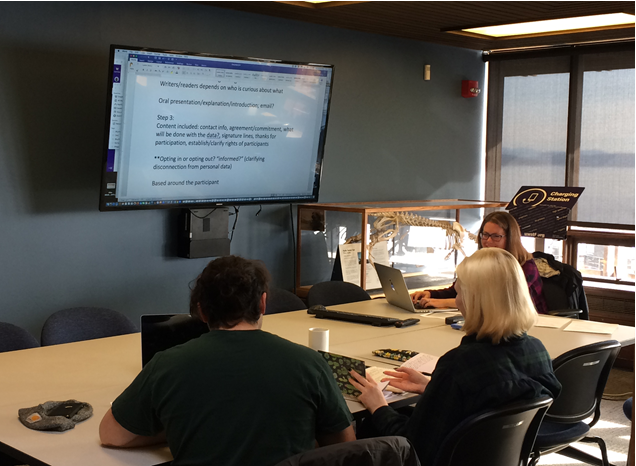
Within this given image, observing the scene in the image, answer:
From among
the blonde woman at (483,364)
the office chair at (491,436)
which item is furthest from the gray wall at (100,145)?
the office chair at (491,436)

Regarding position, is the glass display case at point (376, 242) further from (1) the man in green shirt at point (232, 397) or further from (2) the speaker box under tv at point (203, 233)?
(1) the man in green shirt at point (232, 397)

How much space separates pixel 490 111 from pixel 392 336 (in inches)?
155

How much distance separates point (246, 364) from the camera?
1.79m

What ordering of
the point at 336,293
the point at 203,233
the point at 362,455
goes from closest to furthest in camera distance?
the point at 362,455 → the point at 336,293 → the point at 203,233

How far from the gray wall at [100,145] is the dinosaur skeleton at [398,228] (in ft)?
1.80

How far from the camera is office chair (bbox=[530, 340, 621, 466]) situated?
276 centimetres

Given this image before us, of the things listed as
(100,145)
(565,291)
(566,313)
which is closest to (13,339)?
(100,145)

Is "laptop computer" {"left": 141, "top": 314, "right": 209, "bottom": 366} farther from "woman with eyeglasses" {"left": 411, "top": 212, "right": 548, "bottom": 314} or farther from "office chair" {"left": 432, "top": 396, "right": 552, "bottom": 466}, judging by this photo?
"woman with eyeglasses" {"left": 411, "top": 212, "right": 548, "bottom": 314}

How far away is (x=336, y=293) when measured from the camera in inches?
175

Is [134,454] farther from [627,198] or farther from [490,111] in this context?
[490,111]

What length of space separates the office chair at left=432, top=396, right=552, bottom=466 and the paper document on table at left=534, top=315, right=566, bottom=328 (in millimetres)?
1421

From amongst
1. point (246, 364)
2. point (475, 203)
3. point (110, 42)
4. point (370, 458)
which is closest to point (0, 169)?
point (110, 42)

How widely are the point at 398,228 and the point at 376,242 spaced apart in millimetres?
229

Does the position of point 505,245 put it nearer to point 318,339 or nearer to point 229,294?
point 318,339
